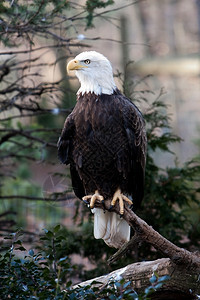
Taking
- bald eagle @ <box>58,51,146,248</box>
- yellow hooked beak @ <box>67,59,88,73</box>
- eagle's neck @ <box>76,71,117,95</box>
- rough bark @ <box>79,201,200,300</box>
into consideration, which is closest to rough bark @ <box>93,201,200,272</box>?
rough bark @ <box>79,201,200,300</box>

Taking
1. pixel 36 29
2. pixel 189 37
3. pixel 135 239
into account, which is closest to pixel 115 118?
pixel 135 239

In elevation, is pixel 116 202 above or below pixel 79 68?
below

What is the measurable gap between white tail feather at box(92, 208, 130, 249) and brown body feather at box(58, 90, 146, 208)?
16 centimetres

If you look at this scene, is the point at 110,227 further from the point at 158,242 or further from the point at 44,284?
the point at 44,284

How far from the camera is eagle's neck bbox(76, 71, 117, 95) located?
3.36 meters

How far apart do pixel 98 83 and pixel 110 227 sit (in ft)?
3.31

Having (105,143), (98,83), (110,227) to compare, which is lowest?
(110,227)

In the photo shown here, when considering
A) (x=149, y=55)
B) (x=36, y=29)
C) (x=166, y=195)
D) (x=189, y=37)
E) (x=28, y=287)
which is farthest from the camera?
(x=189, y=37)

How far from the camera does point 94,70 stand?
3.36 meters

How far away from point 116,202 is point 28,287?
1074mm

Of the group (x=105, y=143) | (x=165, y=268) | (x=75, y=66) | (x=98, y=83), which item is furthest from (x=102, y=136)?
(x=165, y=268)

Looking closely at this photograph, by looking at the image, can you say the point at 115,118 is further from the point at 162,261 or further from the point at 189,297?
the point at 189,297

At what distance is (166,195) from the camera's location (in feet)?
14.7

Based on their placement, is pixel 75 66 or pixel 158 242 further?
pixel 75 66
